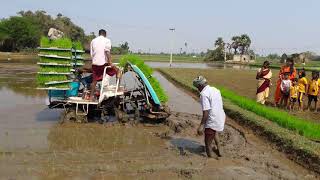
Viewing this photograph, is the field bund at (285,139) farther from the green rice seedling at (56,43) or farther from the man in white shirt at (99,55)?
the green rice seedling at (56,43)

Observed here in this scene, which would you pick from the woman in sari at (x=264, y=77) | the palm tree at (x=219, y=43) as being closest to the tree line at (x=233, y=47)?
the palm tree at (x=219, y=43)

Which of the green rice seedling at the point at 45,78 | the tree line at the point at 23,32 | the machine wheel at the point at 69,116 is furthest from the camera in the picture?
the tree line at the point at 23,32

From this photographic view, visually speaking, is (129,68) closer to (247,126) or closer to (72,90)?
(72,90)

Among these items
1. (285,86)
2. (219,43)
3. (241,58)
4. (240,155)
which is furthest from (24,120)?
(219,43)

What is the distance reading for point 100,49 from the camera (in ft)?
31.1

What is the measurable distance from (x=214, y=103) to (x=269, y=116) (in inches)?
166

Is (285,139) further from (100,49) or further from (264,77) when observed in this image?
(264,77)

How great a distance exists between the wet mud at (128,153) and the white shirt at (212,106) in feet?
1.89

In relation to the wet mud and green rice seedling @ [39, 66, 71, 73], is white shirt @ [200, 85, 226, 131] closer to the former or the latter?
the wet mud

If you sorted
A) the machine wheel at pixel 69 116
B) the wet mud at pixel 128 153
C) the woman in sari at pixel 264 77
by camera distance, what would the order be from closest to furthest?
the wet mud at pixel 128 153 < the machine wheel at pixel 69 116 < the woman in sari at pixel 264 77

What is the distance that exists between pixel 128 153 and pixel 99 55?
10.4 ft

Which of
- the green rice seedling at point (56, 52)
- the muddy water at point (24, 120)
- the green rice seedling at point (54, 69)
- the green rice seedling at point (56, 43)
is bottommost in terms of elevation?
the muddy water at point (24, 120)

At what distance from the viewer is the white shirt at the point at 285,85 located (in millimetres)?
12953

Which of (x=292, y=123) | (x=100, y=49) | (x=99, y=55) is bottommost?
(x=292, y=123)
